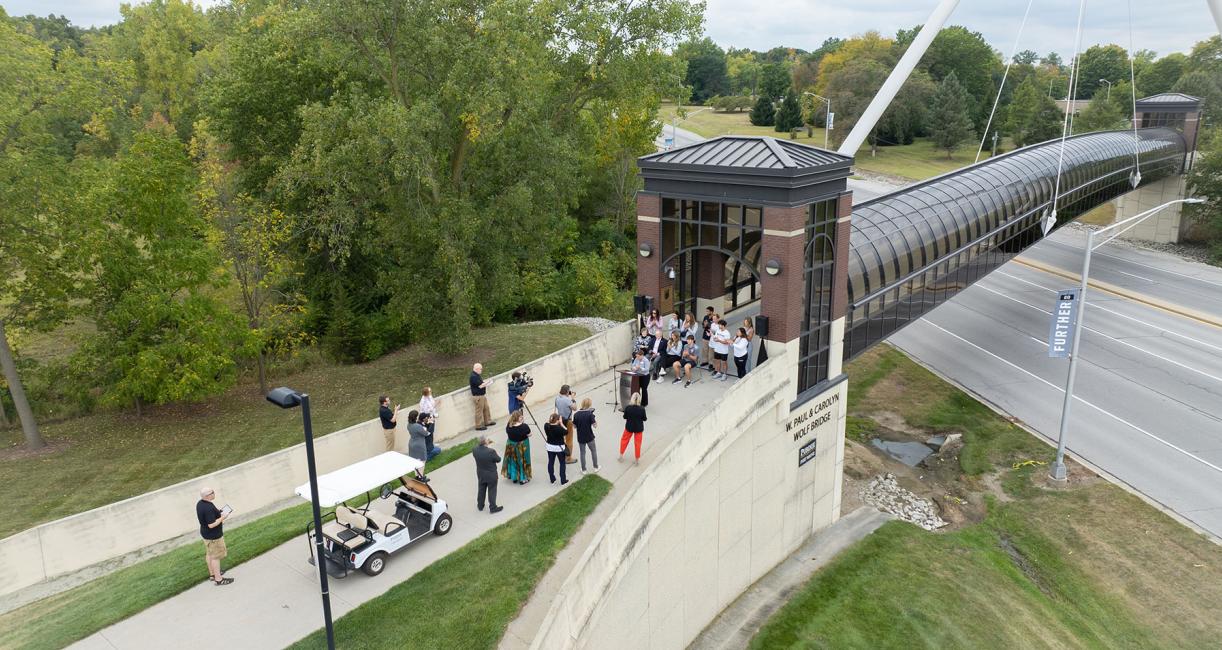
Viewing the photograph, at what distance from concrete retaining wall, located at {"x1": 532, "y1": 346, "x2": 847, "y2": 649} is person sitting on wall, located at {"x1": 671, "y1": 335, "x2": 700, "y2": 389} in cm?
207

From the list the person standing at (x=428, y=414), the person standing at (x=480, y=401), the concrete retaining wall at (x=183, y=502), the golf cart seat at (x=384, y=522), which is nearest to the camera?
the golf cart seat at (x=384, y=522)

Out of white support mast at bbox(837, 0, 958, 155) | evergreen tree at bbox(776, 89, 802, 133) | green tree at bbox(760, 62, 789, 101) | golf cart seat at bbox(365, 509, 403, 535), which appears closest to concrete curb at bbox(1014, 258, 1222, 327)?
white support mast at bbox(837, 0, 958, 155)

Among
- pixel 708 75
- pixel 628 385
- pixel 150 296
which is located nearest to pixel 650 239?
pixel 628 385

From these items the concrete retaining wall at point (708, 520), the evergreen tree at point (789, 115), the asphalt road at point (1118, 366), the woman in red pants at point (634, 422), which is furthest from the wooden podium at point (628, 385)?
the evergreen tree at point (789, 115)

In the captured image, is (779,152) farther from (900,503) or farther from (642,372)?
(900,503)

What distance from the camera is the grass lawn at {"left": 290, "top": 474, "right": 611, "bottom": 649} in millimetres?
11781

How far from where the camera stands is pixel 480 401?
1895 cm

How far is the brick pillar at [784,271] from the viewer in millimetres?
18812

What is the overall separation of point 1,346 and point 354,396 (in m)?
10.4

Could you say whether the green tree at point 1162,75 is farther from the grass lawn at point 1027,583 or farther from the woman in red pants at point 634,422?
the woman in red pants at point 634,422

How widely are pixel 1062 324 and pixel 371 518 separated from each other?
22949mm

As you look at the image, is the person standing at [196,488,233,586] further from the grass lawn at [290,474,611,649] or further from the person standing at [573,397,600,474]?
the person standing at [573,397,600,474]

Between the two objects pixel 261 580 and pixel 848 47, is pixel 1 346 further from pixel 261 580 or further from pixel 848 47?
pixel 848 47

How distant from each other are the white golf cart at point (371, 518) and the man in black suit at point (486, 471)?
80 centimetres
